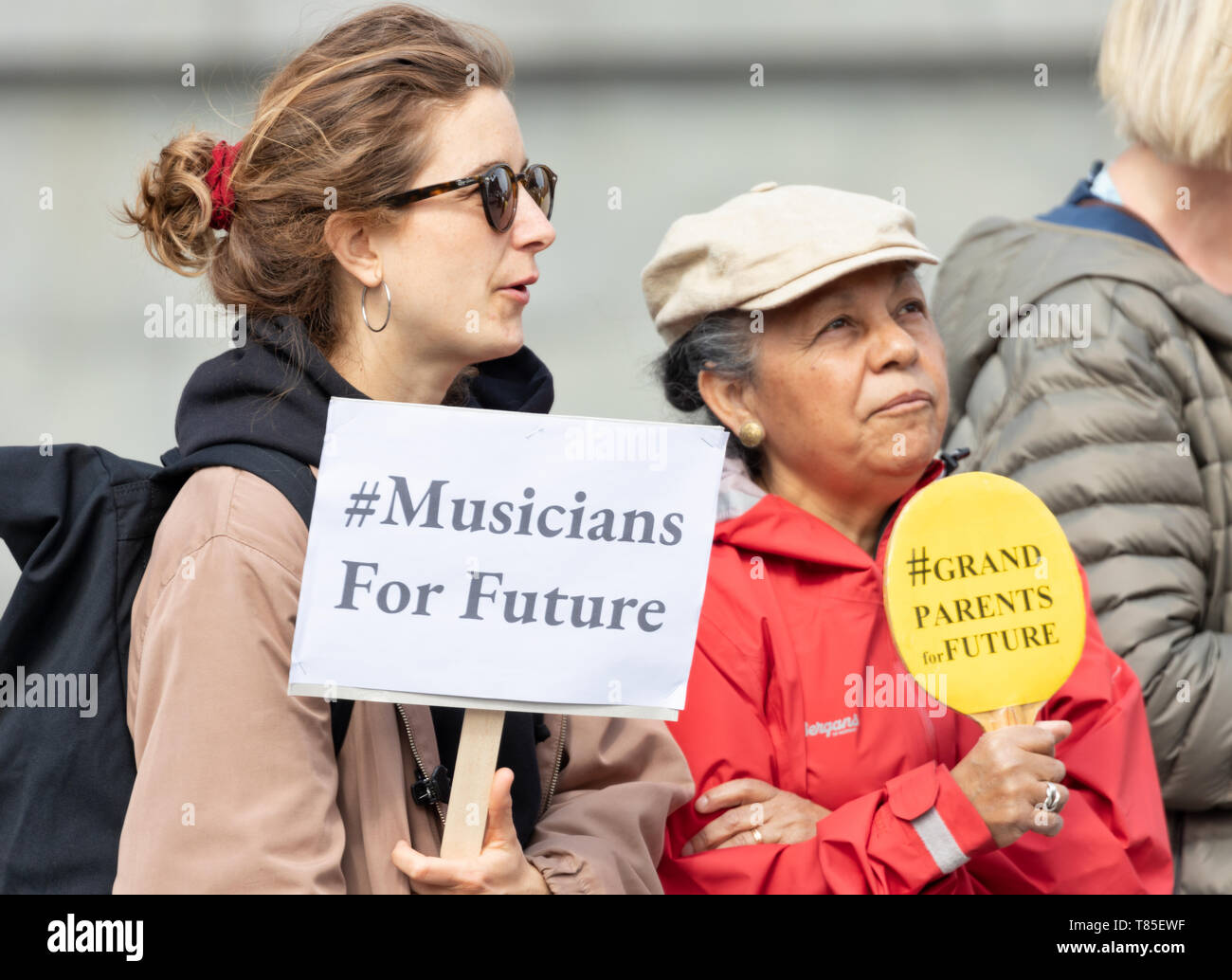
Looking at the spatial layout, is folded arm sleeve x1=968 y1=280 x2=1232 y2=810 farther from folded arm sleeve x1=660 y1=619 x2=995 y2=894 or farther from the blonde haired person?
folded arm sleeve x1=660 y1=619 x2=995 y2=894

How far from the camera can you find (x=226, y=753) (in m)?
1.72

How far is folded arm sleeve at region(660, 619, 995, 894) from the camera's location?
84.7 inches

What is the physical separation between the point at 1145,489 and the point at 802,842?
94cm

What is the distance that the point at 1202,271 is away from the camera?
296 cm

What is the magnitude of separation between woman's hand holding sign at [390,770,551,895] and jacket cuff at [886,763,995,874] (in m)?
0.59

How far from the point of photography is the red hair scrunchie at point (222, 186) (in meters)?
2.11

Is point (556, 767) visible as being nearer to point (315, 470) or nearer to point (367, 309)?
point (315, 470)

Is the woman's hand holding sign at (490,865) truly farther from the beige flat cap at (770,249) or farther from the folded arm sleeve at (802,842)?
the beige flat cap at (770,249)

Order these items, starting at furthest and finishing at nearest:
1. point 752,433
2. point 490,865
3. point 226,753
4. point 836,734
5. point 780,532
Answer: point 752,433
point 780,532
point 836,734
point 490,865
point 226,753

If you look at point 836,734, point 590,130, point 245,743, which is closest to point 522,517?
point 245,743

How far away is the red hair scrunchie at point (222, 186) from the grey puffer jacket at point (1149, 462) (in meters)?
1.48

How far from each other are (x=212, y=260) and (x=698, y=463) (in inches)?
31.1

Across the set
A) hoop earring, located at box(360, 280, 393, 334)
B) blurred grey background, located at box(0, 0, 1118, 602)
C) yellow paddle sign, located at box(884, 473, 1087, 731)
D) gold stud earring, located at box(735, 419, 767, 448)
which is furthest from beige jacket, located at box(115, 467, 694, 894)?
blurred grey background, located at box(0, 0, 1118, 602)
